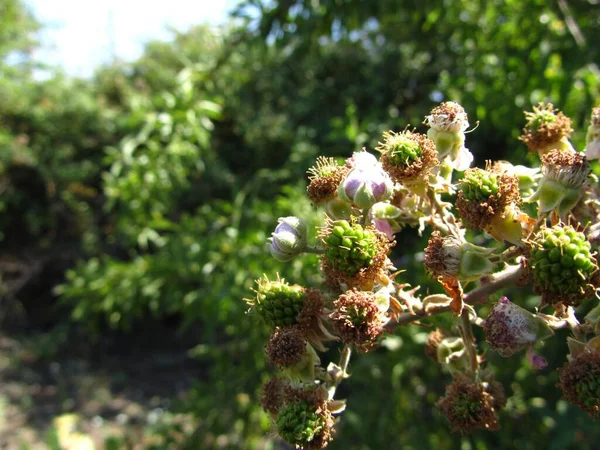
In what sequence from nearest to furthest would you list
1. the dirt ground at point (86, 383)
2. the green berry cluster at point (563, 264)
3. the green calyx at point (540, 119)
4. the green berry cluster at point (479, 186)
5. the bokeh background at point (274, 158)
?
1. the green berry cluster at point (563, 264)
2. the green berry cluster at point (479, 186)
3. the green calyx at point (540, 119)
4. the bokeh background at point (274, 158)
5. the dirt ground at point (86, 383)

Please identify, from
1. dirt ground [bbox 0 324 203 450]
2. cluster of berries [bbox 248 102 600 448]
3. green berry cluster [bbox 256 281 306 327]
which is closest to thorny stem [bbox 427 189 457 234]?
cluster of berries [bbox 248 102 600 448]

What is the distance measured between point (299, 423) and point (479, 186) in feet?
1.50

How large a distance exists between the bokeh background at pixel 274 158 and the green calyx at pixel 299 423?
0.35 metres

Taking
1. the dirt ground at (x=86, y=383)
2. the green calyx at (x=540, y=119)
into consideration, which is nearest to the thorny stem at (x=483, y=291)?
the green calyx at (x=540, y=119)

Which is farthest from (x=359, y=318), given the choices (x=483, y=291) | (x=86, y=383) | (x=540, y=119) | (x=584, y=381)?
(x=86, y=383)

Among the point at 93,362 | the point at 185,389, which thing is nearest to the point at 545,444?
the point at 185,389

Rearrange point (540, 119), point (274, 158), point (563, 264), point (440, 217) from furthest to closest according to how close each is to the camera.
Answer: point (274, 158)
point (540, 119)
point (440, 217)
point (563, 264)

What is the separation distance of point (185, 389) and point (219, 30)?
12.5 feet

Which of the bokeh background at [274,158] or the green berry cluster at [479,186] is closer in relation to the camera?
the green berry cluster at [479,186]

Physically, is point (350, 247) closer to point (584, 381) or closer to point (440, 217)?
point (440, 217)

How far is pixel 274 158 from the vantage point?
3.78 m

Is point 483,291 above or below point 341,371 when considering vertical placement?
above

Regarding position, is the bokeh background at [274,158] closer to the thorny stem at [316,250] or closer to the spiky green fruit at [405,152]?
the thorny stem at [316,250]

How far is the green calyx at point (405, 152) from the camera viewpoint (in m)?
0.85
